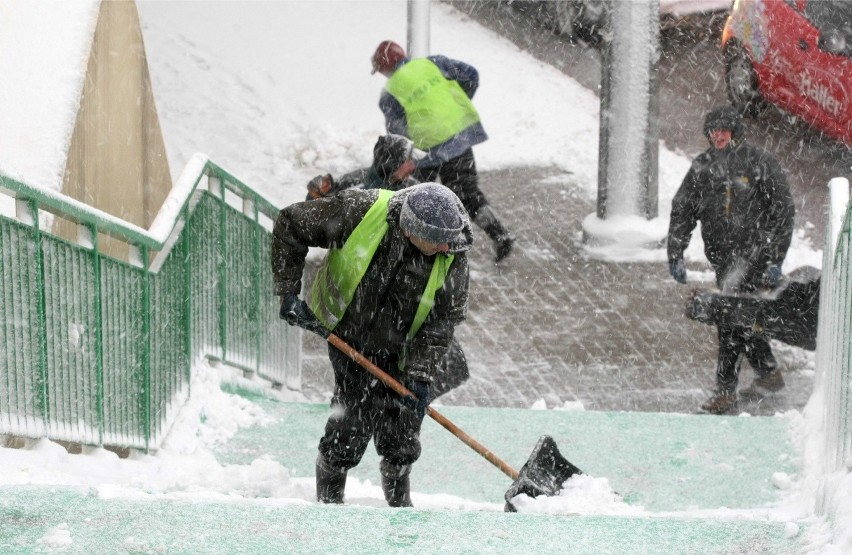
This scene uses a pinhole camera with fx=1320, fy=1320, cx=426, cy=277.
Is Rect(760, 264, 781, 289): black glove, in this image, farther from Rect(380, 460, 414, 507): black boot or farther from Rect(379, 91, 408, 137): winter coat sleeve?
Rect(380, 460, 414, 507): black boot

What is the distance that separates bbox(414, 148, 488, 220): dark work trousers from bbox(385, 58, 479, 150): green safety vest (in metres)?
0.20

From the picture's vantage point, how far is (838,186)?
257 inches

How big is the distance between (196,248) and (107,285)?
1130 millimetres

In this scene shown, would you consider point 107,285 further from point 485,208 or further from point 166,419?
point 485,208

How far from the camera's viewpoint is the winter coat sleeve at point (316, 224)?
501cm

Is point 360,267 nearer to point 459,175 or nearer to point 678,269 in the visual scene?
point 678,269

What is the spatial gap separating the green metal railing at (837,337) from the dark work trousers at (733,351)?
89cm

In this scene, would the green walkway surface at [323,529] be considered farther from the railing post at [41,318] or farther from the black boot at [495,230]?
the black boot at [495,230]

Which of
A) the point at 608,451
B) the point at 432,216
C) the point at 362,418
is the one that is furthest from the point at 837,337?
the point at 362,418

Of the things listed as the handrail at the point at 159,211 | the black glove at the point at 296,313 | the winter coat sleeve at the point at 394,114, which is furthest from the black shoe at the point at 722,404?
the black glove at the point at 296,313

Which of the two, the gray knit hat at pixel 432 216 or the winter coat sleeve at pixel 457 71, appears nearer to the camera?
the gray knit hat at pixel 432 216

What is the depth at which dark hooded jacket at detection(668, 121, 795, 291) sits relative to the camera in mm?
7484

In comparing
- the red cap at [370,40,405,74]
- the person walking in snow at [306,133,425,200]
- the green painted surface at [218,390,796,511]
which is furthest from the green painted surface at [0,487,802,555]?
the red cap at [370,40,405,74]

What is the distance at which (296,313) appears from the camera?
5312mm
